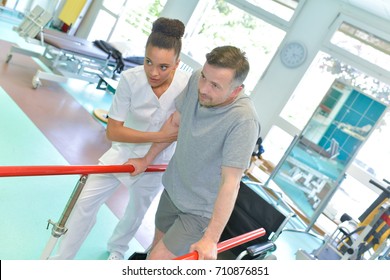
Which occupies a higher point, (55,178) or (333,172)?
(333,172)

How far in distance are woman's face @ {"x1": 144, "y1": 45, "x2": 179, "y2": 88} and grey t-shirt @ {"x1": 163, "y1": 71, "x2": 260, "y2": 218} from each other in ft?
0.45

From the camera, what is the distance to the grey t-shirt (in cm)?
138

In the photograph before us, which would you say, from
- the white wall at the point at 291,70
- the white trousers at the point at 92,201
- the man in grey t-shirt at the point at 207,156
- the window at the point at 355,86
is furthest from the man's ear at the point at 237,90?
the white wall at the point at 291,70

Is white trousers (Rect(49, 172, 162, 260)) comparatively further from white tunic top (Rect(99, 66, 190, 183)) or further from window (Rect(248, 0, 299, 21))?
window (Rect(248, 0, 299, 21))

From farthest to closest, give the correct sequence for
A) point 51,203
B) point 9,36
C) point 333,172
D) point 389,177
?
point 9,36
point 389,177
point 333,172
point 51,203

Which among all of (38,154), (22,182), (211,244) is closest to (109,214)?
(22,182)

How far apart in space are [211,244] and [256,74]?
527 cm

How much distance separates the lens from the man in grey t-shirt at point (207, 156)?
1.33 meters

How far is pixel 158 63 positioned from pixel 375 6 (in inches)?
162

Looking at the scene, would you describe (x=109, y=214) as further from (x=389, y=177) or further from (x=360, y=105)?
(x=389, y=177)

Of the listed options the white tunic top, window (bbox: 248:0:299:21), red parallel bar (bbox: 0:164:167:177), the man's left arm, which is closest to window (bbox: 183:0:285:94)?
window (bbox: 248:0:299:21)

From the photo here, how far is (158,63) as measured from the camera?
5.41ft

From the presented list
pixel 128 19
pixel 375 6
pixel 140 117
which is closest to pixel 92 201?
pixel 140 117
